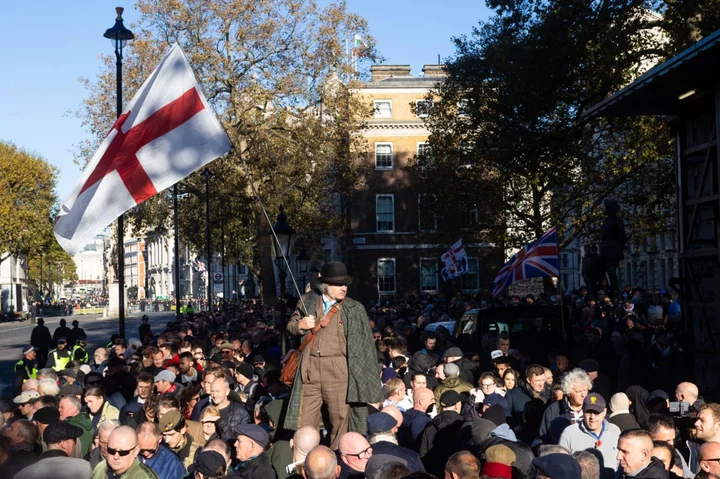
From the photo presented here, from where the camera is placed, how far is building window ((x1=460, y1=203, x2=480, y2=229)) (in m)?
40.7

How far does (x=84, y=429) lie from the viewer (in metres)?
9.38

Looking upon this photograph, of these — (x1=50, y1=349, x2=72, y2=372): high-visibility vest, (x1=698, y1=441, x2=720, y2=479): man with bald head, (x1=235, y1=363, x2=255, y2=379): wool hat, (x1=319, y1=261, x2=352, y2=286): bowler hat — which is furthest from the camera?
(x1=50, y1=349, x2=72, y2=372): high-visibility vest

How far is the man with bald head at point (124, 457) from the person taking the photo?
7.31 meters

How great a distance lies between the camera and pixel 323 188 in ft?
149

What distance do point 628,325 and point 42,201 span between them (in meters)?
68.8

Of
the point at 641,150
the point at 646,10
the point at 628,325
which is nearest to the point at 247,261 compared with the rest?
the point at 641,150

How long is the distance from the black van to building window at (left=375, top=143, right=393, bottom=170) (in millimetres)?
47499

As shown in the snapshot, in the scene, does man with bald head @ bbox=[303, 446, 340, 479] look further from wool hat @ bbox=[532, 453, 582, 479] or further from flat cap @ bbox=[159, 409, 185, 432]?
flat cap @ bbox=[159, 409, 185, 432]

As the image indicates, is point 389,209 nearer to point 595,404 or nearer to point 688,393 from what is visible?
point 688,393

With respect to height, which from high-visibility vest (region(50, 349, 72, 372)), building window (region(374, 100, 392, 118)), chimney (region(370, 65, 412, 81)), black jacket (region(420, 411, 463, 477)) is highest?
chimney (region(370, 65, 412, 81))

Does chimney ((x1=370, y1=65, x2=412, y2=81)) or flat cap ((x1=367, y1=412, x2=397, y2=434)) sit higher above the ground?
chimney ((x1=370, y1=65, x2=412, y2=81))

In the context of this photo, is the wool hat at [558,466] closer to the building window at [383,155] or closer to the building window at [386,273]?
the building window at [386,273]

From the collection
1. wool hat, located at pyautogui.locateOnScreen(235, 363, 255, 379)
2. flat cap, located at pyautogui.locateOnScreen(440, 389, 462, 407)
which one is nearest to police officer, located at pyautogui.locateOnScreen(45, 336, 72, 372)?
wool hat, located at pyautogui.locateOnScreen(235, 363, 255, 379)

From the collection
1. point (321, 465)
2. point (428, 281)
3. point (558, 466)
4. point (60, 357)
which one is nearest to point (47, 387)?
point (321, 465)
